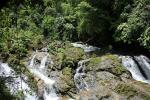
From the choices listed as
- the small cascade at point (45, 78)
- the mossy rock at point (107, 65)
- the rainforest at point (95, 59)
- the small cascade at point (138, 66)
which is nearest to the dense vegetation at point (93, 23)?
the rainforest at point (95, 59)

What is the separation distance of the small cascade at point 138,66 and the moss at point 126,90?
11.7 feet

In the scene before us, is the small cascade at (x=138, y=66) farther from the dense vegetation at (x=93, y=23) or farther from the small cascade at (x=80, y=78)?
the small cascade at (x=80, y=78)

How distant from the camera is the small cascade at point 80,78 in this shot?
49.8 ft

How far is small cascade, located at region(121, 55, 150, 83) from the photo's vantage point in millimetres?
16578

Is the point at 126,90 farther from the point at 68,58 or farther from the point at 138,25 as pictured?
the point at 138,25

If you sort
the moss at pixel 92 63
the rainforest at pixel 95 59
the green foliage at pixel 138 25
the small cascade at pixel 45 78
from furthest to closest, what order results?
the green foliage at pixel 138 25 < the moss at pixel 92 63 < the small cascade at pixel 45 78 < the rainforest at pixel 95 59

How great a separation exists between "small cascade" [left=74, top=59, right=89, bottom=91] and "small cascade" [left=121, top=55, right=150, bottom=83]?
8.21 feet

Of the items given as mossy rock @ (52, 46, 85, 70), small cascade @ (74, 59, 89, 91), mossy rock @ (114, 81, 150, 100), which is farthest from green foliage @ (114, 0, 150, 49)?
mossy rock @ (114, 81, 150, 100)

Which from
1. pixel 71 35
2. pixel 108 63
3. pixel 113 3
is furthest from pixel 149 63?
pixel 71 35

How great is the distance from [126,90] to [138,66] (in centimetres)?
497

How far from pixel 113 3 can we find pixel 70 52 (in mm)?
4933

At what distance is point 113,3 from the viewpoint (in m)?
21.0

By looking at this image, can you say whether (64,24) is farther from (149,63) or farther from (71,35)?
(149,63)

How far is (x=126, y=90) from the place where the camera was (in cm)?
1262
